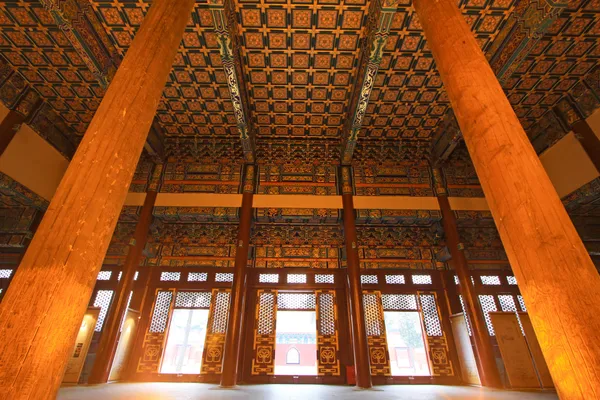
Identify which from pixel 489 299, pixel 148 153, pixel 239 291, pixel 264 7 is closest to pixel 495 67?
pixel 264 7

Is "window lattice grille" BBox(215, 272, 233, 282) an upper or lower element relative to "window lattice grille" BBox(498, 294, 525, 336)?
upper

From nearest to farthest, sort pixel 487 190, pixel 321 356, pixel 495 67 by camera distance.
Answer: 1. pixel 487 190
2. pixel 495 67
3. pixel 321 356

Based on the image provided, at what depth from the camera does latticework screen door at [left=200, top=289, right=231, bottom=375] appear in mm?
7328

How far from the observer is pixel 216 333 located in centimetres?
768

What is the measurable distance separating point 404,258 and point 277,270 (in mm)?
3470

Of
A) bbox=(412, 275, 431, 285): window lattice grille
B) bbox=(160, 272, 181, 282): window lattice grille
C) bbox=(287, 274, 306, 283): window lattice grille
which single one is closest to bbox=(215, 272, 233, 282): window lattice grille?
bbox=(160, 272, 181, 282): window lattice grille

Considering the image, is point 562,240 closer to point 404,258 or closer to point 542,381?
point 542,381

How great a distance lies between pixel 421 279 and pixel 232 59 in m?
6.98

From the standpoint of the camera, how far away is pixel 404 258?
28.3 ft

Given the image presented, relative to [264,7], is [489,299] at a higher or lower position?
lower

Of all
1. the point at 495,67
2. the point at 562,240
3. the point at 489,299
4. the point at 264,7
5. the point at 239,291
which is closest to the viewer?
the point at 562,240

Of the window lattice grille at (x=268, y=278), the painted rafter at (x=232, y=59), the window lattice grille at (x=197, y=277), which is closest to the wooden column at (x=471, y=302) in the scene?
the window lattice grille at (x=268, y=278)

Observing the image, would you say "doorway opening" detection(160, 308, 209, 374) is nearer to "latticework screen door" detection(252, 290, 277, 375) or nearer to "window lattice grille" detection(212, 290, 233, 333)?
"window lattice grille" detection(212, 290, 233, 333)

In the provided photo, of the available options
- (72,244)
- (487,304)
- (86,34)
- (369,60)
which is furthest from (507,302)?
(86,34)
